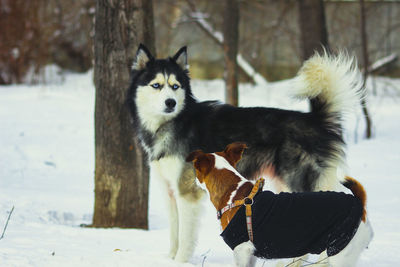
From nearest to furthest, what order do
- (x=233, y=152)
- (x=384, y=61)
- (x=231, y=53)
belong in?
(x=233, y=152) → (x=231, y=53) → (x=384, y=61)

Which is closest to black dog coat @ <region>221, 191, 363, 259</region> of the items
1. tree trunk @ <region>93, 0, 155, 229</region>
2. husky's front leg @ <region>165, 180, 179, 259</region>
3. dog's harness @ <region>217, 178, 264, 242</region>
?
dog's harness @ <region>217, 178, 264, 242</region>

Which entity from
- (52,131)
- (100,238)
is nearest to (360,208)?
(100,238)

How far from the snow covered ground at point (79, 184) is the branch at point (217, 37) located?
0.47m

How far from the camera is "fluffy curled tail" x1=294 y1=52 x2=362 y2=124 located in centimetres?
407

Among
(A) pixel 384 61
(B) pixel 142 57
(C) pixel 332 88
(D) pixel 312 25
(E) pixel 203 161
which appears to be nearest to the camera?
(E) pixel 203 161

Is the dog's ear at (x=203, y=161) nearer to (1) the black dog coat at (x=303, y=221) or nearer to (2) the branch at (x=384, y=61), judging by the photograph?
(1) the black dog coat at (x=303, y=221)

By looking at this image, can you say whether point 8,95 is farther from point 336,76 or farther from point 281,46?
point 336,76

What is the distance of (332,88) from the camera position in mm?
4082

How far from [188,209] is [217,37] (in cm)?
1148

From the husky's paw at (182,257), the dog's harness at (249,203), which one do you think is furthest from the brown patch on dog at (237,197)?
the husky's paw at (182,257)

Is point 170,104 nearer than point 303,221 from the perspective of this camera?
No

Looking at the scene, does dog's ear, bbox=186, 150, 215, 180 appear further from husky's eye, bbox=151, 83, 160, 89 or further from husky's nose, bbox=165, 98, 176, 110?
husky's eye, bbox=151, 83, 160, 89

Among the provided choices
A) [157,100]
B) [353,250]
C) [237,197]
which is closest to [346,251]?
[353,250]

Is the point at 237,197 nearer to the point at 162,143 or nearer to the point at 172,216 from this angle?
the point at 162,143
